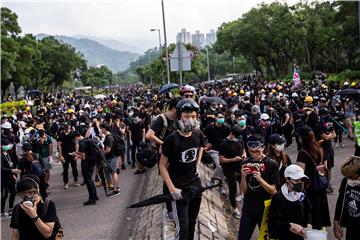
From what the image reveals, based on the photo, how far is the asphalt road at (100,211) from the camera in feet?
26.0

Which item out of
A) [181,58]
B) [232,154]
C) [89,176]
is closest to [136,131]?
[181,58]

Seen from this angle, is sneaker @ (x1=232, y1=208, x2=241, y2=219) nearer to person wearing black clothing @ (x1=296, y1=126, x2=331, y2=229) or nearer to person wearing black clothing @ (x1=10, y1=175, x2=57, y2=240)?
person wearing black clothing @ (x1=296, y1=126, x2=331, y2=229)

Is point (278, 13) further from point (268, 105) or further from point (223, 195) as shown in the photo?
point (223, 195)

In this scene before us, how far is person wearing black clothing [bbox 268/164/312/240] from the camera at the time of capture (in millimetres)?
4227

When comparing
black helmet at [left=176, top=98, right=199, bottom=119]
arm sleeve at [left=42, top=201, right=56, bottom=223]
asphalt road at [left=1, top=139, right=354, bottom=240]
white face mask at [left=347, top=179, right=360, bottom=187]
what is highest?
black helmet at [left=176, top=98, right=199, bottom=119]

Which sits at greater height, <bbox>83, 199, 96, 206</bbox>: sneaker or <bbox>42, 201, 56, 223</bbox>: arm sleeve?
<bbox>42, 201, 56, 223</bbox>: arm sleeve

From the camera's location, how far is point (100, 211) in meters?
9.16

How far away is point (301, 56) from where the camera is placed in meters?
51.4

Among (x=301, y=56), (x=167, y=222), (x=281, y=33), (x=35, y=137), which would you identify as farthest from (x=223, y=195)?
(x=301, y=56)

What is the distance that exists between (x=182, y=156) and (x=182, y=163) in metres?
0.09

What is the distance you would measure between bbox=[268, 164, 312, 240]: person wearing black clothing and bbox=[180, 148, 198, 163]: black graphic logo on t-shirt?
36.4 inches

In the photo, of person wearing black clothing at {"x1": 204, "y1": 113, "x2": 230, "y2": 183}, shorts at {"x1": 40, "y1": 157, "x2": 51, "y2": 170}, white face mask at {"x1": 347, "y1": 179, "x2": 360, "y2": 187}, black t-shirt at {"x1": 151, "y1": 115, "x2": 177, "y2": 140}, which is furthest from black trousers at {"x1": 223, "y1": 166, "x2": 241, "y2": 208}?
shorts at {"x1": 40, "y1": 157, "x2": 51, "y2": 170}

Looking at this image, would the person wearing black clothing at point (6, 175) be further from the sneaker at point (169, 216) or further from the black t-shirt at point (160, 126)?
the black t-shirt at point (160, 126)

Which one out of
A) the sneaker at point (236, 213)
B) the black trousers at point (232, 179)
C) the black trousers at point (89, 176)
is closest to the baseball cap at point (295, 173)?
the black trousers at point (232, 179)
